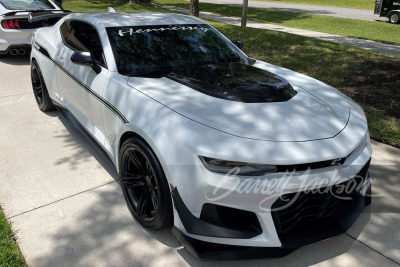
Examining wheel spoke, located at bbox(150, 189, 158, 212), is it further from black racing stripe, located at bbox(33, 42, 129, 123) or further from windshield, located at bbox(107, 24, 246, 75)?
windshield, located at bbox(107, 24, 246, 75)

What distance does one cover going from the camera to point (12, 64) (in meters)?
8.44

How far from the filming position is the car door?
11.5ft

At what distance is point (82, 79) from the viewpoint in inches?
148

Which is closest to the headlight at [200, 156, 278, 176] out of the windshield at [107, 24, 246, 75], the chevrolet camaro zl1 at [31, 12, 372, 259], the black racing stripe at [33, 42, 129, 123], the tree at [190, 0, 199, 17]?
the chevrolet camaro zl1 at [31, 12, 372, 259]

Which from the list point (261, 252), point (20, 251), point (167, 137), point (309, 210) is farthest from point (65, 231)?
point (309, 210)

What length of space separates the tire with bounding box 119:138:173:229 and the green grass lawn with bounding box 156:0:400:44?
12156 mm

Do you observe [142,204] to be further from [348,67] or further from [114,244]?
[348,67]

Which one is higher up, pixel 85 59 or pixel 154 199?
pixel 85 59

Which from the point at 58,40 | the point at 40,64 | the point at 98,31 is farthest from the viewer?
the point at 40,64

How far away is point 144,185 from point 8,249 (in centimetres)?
107

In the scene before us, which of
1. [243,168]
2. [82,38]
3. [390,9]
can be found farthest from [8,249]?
[390,9]

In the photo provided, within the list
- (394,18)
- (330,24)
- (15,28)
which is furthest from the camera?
(394,18)

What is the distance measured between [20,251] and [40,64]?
9.73 feet

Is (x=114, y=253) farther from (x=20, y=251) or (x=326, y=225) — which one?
(x=326, y=225)
